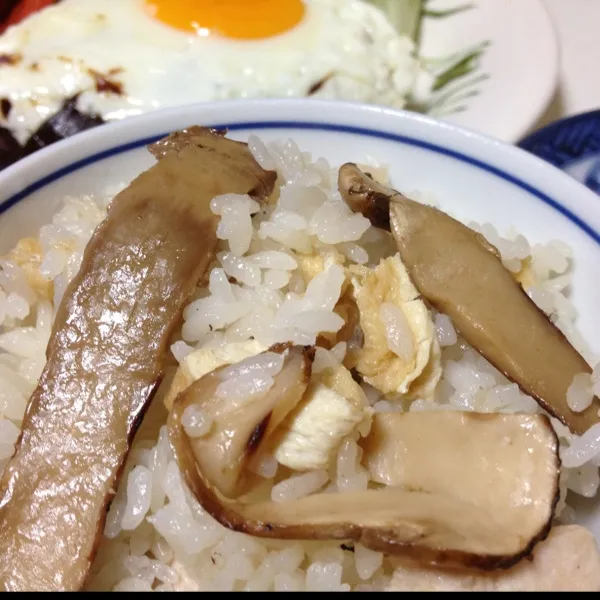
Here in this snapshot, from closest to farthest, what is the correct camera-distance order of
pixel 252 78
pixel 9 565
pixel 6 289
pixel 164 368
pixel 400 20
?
pixel 9 565, pixel 164 368, pixel 6 289, pixel 252 78, pixel 400 20

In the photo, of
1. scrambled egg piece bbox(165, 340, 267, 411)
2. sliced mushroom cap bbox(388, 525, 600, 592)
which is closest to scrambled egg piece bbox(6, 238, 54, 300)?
scrambled egg piece bbox(165, 340, 267, 411)

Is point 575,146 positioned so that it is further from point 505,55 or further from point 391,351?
point 391,351

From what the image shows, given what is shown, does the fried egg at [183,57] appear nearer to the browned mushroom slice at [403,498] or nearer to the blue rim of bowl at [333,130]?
the blue rim of bowl at [333,130]

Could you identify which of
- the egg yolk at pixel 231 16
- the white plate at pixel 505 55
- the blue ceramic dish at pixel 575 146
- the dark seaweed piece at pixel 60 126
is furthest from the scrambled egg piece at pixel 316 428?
the egg yolk at pixel 231 16

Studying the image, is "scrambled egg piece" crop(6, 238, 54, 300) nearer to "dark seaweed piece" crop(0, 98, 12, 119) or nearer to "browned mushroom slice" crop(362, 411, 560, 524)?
"browned mushroom slice" crop(362, 411, 560, 524)

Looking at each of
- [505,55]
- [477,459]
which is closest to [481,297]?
[477,459]

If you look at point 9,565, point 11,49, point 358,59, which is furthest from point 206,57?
point 9,565

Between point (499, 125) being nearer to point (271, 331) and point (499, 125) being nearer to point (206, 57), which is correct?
point (206, 57)
